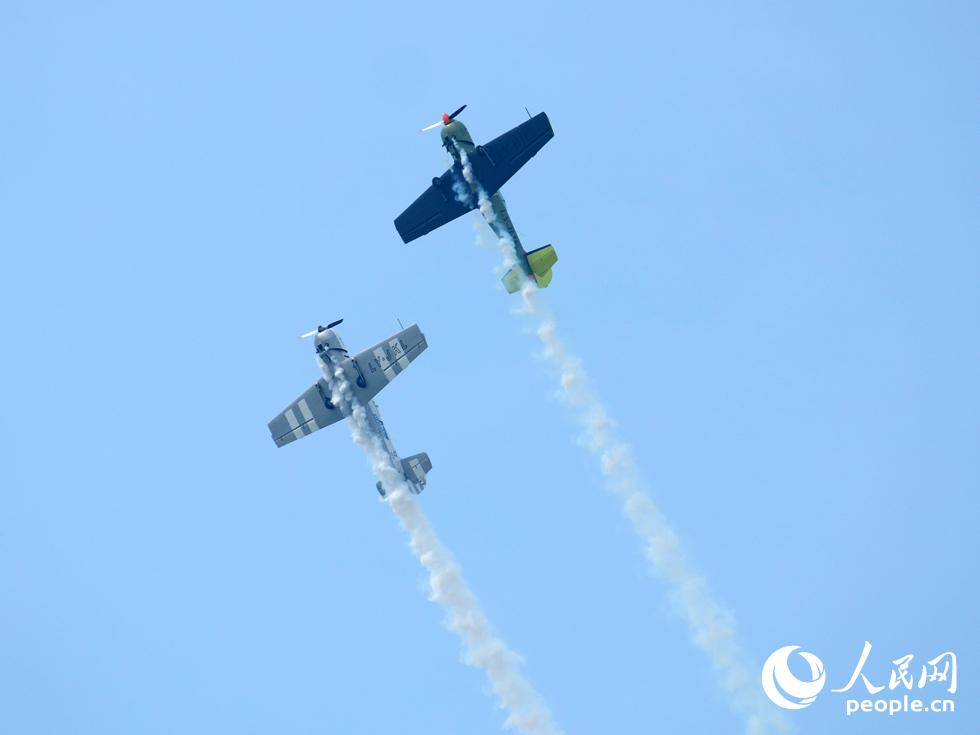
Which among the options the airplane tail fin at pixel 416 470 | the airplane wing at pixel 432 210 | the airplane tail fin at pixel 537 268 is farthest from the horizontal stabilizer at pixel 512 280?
the airplane tail fin at pixel 416 470

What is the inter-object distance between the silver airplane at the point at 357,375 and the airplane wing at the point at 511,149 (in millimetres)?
9176

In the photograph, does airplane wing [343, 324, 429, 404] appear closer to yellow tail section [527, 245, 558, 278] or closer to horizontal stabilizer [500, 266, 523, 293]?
horizontal stabilizer [500, 266, 523, 293]

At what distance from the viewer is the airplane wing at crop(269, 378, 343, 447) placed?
223 ft

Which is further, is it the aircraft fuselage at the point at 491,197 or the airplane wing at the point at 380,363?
the aircraft fuselage at the point at 491,197

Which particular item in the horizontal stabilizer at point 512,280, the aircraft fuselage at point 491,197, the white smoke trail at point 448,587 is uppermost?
the aircraft fuselage at point 491,197

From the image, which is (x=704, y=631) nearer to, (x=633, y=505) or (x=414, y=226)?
(x=633, y=505)

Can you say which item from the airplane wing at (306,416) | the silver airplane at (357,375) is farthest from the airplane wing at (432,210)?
the airplane wing at (306,416)

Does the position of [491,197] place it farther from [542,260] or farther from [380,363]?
[380,363]

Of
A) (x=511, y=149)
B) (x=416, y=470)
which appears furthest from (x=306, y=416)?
(x=511, y=149)

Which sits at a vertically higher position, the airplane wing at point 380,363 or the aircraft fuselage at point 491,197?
the aircraft fuselage at point 491,197

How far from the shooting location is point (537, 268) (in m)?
72.9

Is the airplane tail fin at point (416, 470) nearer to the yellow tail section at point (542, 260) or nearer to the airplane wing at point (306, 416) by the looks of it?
the airplane wing at point (306, 416)

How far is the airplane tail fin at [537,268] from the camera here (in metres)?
72.9

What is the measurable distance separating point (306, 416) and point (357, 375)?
415 centimetres
